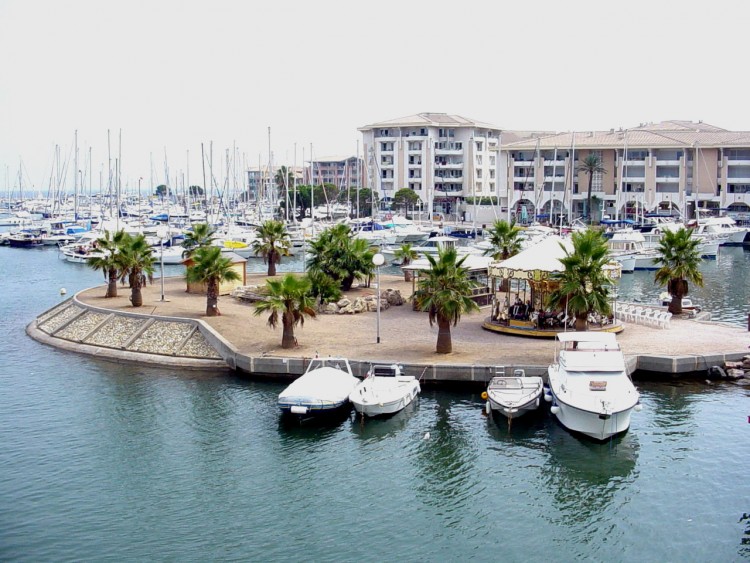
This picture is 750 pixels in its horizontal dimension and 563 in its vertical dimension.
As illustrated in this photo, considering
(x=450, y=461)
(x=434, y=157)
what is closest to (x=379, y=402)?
(x=450, y=461)

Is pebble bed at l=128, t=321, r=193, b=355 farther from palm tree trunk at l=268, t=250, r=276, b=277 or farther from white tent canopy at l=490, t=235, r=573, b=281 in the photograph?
palm tree trunk at l=268, t=250, r=276, b=277

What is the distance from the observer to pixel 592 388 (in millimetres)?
31156

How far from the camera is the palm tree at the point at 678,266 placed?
4603 cm

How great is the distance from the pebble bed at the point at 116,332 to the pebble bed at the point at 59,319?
4.16 m

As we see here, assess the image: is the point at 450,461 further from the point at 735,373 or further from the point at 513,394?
the point at 735,373

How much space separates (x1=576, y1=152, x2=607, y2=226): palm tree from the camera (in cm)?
12319

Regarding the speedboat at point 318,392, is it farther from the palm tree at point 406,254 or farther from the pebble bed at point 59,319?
the palm tree at point 406,254

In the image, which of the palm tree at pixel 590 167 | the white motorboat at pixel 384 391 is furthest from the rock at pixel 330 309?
the palm tree at pixel 590 167

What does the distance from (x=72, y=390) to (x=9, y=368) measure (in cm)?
594

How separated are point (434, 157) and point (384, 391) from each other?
390 feet

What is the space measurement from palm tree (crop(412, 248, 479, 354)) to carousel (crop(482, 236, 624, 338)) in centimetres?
480

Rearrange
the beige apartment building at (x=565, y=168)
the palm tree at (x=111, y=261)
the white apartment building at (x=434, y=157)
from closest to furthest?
1. the palm tree at (x=111, y=261)
2. the beige apartment building at (x=565, y=168)
3. the white apartment building at (x=434, y=157)

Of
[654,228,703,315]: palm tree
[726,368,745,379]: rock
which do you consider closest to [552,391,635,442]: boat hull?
[726,368,745,379]: rock

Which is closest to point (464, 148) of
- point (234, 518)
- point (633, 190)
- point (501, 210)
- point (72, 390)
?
point (501, 210)
